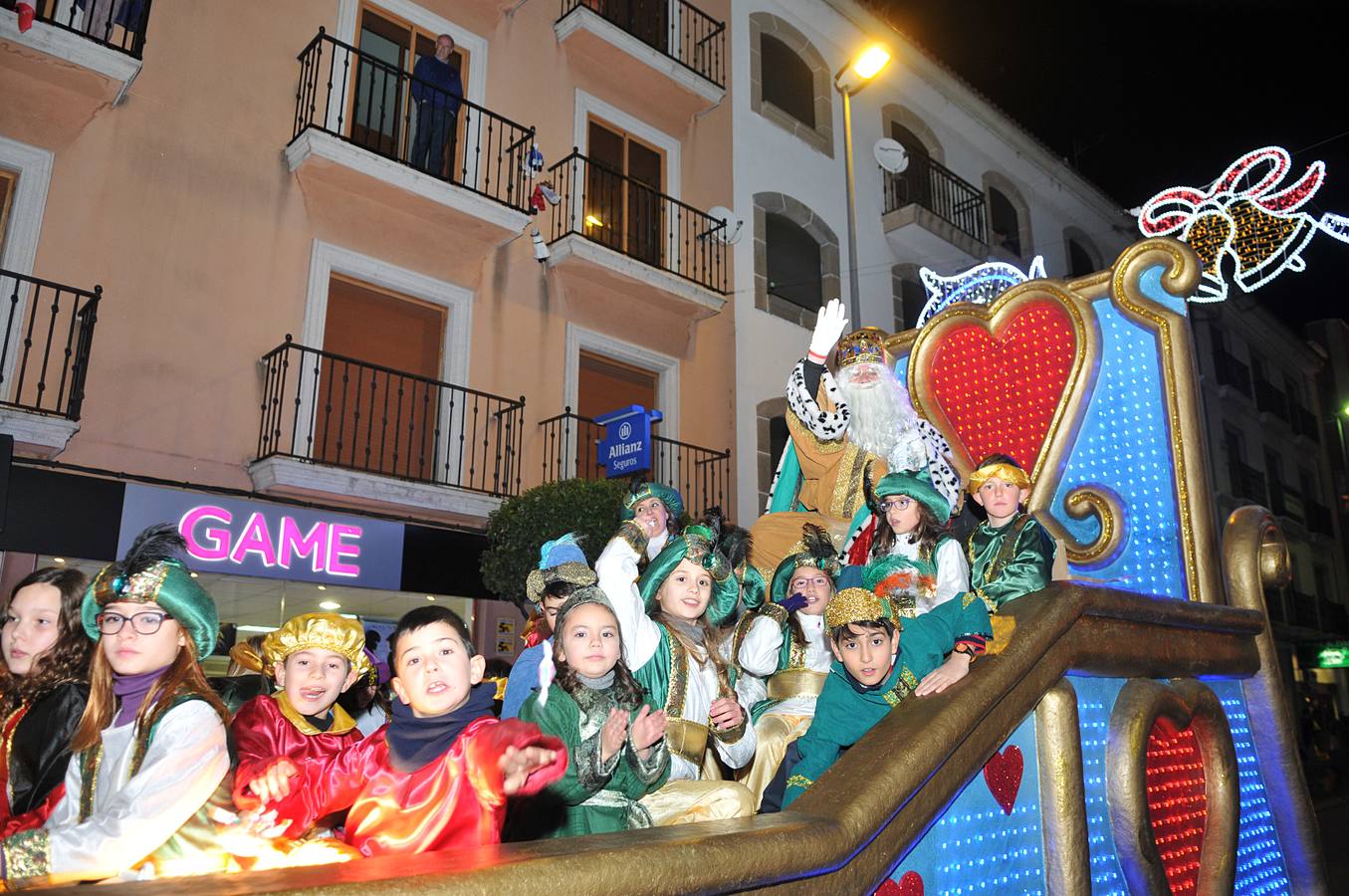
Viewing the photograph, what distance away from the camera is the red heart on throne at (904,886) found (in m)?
2.21

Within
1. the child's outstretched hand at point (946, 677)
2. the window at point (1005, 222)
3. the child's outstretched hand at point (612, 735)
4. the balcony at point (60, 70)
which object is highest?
the window at point (1005, 222)

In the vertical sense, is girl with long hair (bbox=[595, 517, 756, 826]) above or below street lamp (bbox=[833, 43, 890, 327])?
below

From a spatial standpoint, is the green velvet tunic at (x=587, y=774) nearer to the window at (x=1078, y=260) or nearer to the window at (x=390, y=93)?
the window at (x=390, y=93)

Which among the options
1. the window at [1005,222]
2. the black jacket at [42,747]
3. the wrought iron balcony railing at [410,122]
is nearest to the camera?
the black jacket at [42,747]

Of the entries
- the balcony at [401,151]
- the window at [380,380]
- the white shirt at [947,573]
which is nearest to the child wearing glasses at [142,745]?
the white shirt at [947,573]

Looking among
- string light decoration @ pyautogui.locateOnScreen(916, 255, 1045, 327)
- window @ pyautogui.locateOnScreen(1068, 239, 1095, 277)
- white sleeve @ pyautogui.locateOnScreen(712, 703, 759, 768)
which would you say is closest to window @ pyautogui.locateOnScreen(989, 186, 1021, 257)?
window @ pyautogui.locateOnScreen(1068, 239, 1095, 277)

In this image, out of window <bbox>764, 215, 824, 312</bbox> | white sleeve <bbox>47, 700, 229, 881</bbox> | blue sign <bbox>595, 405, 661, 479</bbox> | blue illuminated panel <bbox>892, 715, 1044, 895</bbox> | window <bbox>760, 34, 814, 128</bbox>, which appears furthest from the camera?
window <bbox>760, 34, 814, 128</bbox>

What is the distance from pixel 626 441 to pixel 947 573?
7.29 meters

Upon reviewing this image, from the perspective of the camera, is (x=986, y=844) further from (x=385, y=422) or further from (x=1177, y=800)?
(x=385, y=422)

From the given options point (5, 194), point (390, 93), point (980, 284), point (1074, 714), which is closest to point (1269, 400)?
point (980, 284)

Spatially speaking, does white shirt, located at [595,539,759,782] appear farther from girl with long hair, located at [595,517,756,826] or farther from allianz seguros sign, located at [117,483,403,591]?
allianz seguros sign, located at [117,483,403,591]

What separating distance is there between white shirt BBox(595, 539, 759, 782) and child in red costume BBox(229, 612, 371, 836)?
2.79 ft

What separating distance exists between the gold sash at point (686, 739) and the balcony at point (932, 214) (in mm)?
13332

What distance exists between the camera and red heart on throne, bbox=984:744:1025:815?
2.59m
